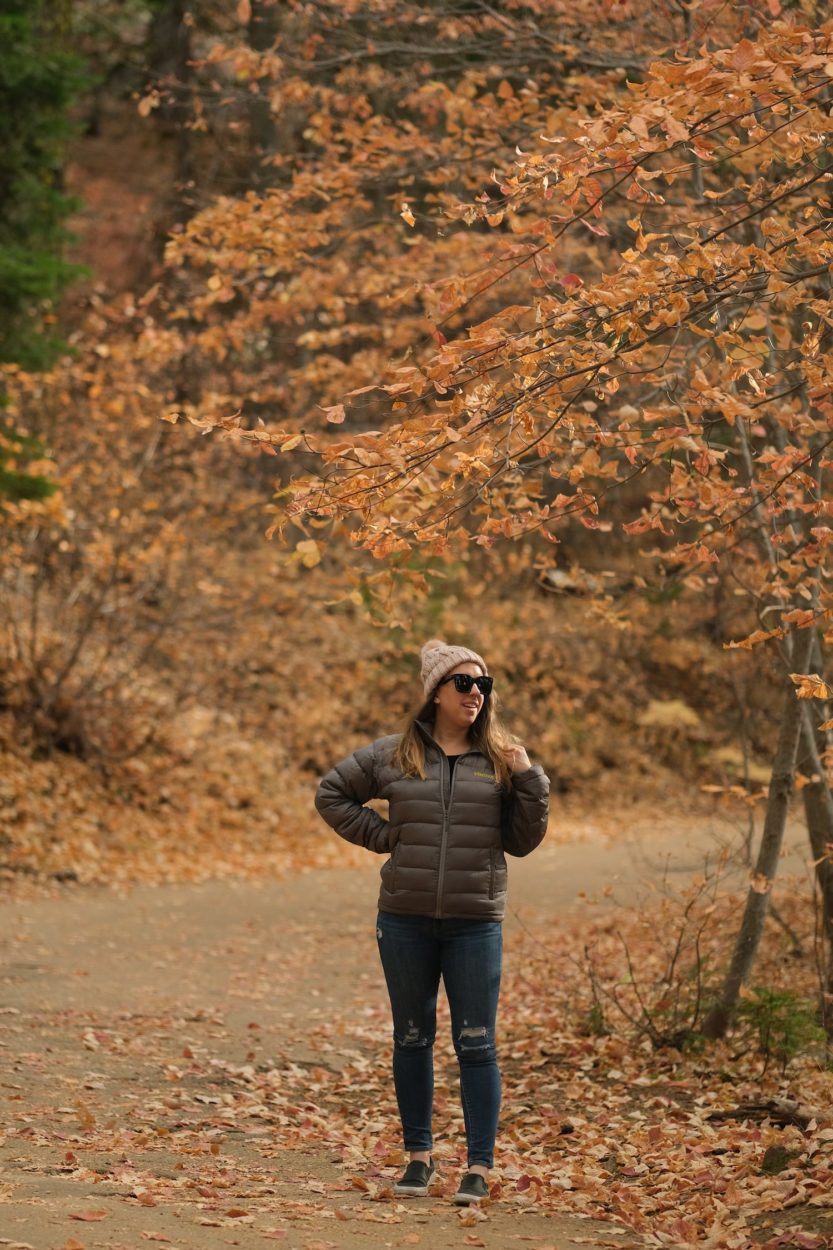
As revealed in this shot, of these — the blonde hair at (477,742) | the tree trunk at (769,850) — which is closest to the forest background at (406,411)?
the tree trunk at (769,850)

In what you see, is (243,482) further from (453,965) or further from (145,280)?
(453,965)

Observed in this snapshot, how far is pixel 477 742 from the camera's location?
5.07m

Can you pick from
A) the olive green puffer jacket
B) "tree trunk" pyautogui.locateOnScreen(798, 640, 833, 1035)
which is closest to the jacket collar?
the olive green puffer jacket

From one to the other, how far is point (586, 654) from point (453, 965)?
664 inches

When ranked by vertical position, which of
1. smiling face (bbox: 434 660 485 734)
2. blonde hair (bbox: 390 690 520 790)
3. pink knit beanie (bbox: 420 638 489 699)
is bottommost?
blonde hair (bbox: 390 690 520 790)

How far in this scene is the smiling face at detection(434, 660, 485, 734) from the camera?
16.5 ft

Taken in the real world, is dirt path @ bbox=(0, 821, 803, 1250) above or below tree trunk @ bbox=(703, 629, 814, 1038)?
below

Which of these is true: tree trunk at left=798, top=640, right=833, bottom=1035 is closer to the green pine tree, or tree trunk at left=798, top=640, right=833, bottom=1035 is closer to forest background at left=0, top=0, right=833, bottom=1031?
forest background at left=0, top=0, right=833, bottom=1031

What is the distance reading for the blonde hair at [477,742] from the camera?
4.98m

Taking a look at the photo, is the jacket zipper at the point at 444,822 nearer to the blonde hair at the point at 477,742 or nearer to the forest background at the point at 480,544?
the blonde hair at the point at 477,742

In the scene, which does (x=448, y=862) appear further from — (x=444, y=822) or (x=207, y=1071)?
(x=207, y=1071)

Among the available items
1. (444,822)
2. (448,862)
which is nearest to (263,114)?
(444,822)

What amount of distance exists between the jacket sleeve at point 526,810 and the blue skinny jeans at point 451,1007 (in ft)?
1.00

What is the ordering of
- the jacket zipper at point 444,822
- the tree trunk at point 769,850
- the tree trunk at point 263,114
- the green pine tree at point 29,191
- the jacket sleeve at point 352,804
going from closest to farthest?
the jacket zipper at point 444,822, the jacket sleeve at point 352,804, the tree trunk at point 769,850, the green pine tree at point 29,191, the tree trunk at point 263,114
